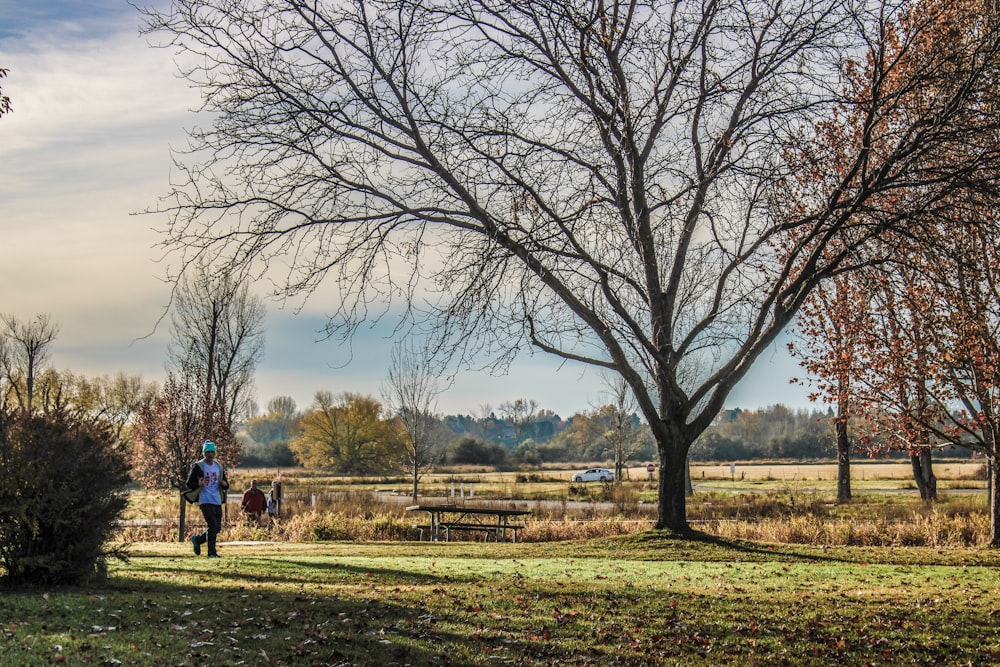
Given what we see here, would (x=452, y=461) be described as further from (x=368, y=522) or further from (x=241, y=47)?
(x=241, y=47)

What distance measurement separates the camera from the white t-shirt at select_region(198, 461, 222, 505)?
50.8 ft

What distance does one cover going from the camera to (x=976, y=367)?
60.2ft

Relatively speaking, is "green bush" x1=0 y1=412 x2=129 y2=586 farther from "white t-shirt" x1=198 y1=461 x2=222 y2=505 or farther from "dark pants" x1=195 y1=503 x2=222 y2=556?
"dark pants" x1=195 y1=503 x2=222 y2=556

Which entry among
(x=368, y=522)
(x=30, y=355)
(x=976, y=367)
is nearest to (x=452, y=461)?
(x=30, y=355)

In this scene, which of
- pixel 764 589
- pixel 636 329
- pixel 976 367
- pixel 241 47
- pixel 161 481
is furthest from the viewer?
pixel 161 481

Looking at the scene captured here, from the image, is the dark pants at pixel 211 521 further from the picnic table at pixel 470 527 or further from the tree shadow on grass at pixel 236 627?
the picnic table at pixel 470 527

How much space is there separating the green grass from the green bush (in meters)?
0.55

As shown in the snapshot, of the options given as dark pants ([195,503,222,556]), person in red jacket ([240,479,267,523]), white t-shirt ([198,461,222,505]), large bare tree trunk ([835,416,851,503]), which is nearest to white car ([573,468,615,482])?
large bare tree trunk ([835,416,851,503])

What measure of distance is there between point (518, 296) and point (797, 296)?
5.99 metres

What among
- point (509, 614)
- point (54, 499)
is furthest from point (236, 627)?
point (54, 499)

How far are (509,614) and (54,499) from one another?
587 centimetres

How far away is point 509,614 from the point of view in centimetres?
963

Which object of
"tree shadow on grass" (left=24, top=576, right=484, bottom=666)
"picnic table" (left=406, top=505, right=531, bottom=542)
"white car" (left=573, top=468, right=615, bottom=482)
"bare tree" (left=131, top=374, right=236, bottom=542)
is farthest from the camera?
"white car" (left=573, top=468, right=615, bottom=482)

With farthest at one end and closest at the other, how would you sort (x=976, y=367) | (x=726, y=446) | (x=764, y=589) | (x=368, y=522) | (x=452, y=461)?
(x=726, y=446) < (x=452, y=461) < (x=368, y=522) < (x=976, y=367) < (x=764, y=589)
